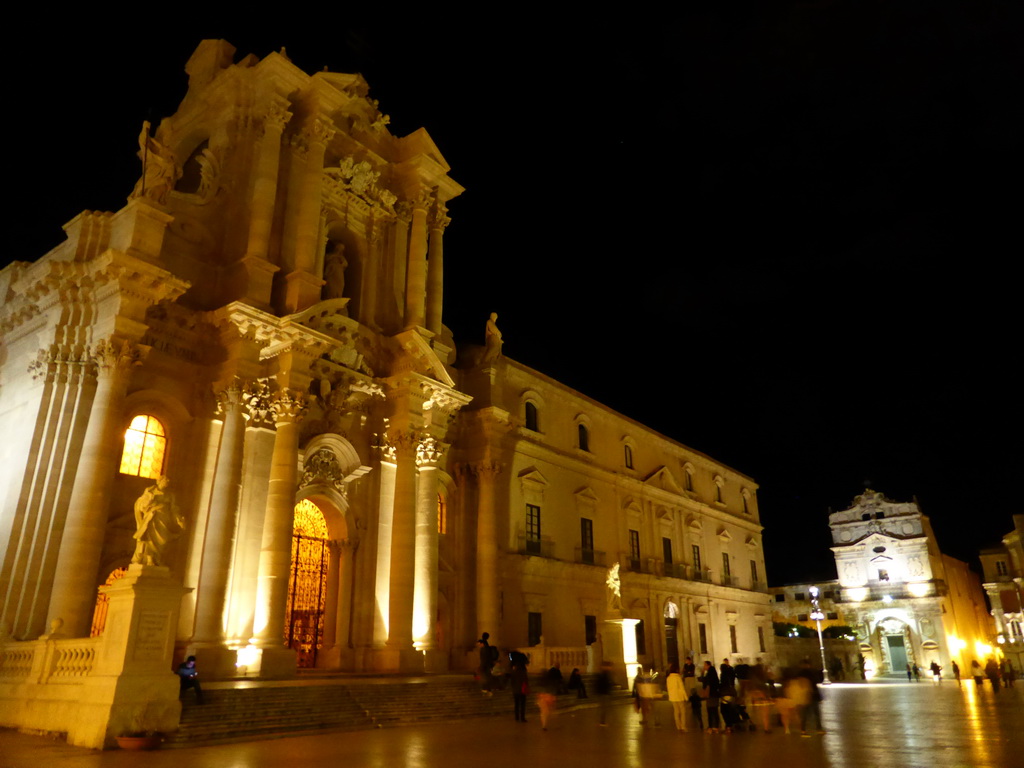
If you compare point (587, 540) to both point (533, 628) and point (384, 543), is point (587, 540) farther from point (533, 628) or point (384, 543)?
point (384, 543)

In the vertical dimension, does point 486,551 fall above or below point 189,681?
above

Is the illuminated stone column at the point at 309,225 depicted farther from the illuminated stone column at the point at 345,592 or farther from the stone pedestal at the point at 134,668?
the stone pedestal at the point at 134,668

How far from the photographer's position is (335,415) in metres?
22.4

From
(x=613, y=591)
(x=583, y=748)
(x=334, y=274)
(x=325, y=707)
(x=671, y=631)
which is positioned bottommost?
(x=583, y=748)

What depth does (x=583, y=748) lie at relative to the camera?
37.6ft

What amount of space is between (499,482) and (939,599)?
152ft

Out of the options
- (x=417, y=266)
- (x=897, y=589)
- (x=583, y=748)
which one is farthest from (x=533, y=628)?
(x=897, y=589)

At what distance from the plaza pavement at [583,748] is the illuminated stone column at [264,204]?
37.4 ft

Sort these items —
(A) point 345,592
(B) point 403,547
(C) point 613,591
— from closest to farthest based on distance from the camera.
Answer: (A) point 345,592 < (B) point 403,547 < (C) point 613,591

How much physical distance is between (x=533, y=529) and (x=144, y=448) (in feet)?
51.1

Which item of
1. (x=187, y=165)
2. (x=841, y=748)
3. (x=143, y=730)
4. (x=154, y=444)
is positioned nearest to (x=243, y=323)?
(x=154, y=444)

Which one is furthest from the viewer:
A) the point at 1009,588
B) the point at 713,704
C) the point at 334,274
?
the point at 1009,588

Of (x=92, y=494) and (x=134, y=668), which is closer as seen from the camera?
(x=134, y=668)

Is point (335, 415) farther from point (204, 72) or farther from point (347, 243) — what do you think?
point (204, 72)
